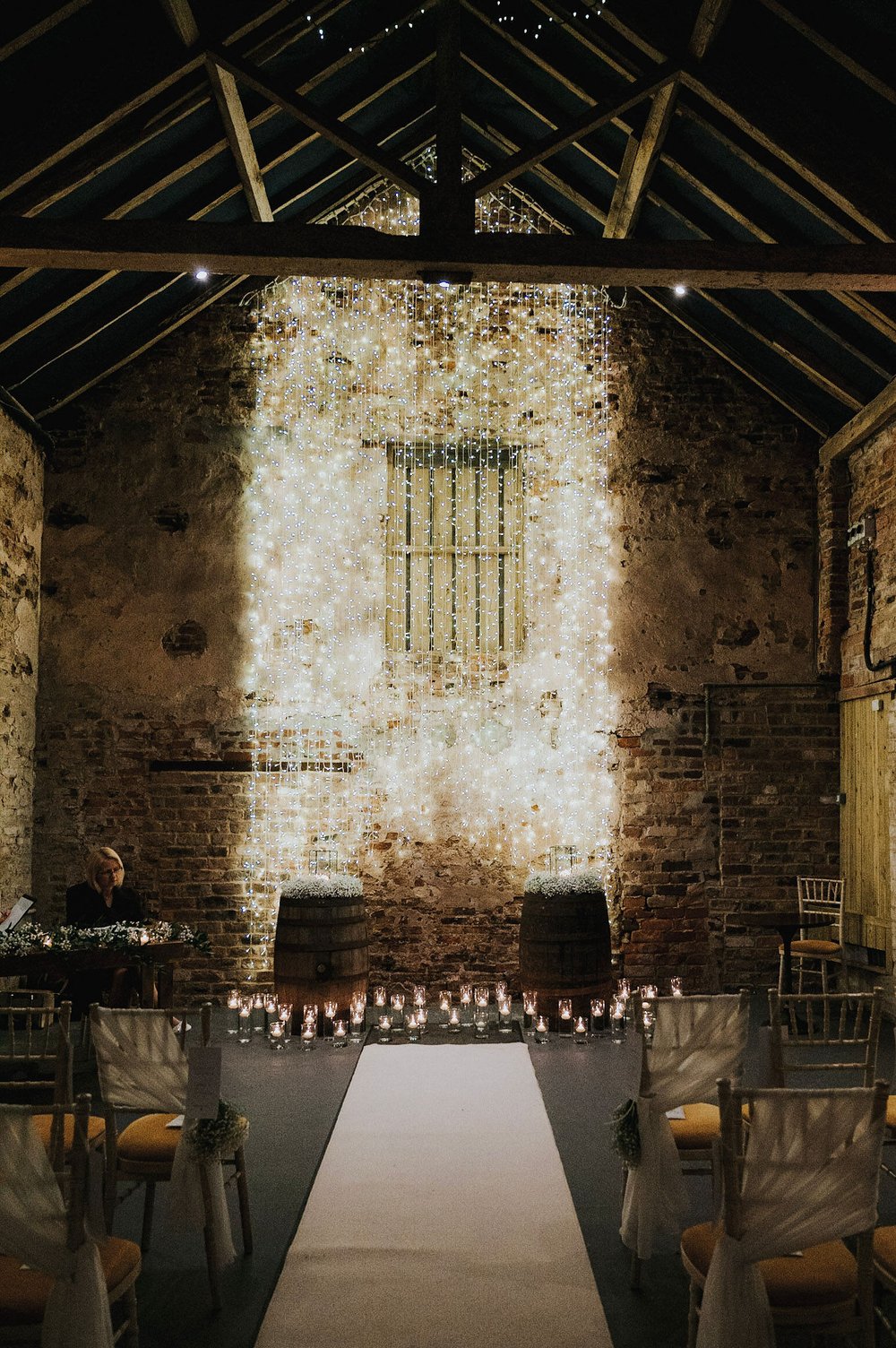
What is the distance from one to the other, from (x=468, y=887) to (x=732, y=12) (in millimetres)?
5638

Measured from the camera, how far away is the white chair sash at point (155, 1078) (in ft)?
10.8

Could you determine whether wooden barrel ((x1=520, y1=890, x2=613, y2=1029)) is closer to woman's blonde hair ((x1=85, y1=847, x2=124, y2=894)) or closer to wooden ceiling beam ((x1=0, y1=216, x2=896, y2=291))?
woman's blonde hair ((x1=85, y1=847, x2=124, y2=894))

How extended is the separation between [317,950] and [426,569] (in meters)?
2.98

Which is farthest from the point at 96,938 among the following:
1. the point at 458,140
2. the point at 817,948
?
the point at 458,140

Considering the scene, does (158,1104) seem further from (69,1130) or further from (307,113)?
(307,113)

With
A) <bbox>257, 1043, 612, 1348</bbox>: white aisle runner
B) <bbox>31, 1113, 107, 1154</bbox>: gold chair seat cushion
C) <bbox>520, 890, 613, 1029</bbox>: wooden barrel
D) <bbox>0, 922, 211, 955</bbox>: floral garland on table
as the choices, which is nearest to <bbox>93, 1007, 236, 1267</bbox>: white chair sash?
<bbox>31, 1113, 107, 1154</bbox>: gold chair seat cushion

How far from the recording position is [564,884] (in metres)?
6.60

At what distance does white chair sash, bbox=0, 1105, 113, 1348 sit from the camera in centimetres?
237

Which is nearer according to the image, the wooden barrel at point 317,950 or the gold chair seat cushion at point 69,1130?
the gold chair seat cushion at point 69,1130

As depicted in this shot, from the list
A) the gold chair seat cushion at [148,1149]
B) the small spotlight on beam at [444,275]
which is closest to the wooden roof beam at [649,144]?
the small spotlight on beam at [444,275]

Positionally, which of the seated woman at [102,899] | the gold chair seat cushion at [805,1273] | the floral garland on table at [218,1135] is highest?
the seated woman at [102,899]

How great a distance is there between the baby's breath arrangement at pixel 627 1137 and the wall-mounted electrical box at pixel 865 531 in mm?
5027

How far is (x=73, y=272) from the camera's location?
6.43m

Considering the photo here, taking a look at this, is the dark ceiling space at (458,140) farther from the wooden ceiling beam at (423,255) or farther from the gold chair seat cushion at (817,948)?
the gold chair seat cushion at (817,948)
